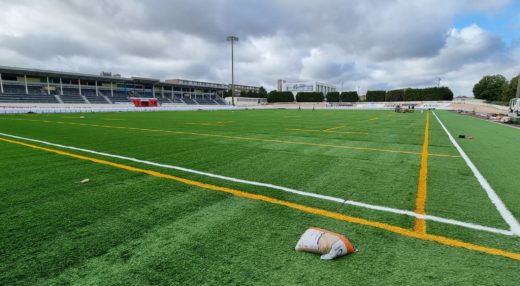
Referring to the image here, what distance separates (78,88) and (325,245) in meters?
71.6

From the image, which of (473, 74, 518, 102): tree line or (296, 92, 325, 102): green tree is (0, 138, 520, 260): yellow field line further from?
(473, 74, 518, 102): tree line

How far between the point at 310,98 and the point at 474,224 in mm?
93939

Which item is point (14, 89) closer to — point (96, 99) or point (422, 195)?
point (96, 99)

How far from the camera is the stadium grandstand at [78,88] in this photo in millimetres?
49469

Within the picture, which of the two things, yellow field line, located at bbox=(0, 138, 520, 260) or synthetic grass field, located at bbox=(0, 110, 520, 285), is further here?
yellow field line, located at bbox=(0, 138, 520, 260)

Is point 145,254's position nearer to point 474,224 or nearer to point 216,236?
point 216,236

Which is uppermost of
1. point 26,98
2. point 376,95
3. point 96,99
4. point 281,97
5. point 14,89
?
point 376,95

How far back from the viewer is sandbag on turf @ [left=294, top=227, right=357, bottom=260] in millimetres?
2248

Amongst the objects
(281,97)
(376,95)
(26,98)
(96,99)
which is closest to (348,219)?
(26,98)

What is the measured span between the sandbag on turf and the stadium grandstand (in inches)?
2288

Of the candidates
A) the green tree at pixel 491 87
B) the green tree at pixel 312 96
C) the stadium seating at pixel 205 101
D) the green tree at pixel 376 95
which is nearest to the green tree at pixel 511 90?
the green tree at pixel 491 87

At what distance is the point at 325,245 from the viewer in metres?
2.29

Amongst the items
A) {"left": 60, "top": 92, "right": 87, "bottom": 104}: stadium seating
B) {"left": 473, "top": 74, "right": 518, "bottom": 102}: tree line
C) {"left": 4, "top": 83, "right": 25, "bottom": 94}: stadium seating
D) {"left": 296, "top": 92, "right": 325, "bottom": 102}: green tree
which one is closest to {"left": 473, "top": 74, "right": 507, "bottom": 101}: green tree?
{"left": 473, "top": 74, "right": 518, "bottom": 102}: tree line

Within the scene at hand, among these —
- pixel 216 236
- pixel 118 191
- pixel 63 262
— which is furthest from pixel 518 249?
pixel 118 191
